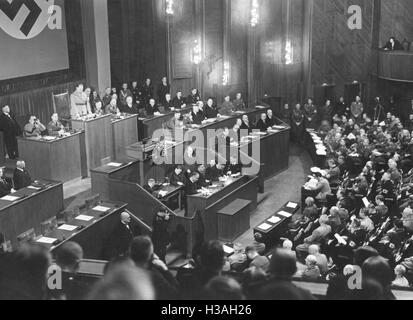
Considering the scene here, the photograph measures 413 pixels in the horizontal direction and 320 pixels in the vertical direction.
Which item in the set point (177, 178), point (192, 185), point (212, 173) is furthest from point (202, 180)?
point (212, 173)

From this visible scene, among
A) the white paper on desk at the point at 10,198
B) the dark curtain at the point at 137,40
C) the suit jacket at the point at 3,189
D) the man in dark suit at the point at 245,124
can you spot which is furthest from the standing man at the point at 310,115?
the white paper on desk at the point at 10,198

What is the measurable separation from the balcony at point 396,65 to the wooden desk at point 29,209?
1271cm

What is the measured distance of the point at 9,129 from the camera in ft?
44.3

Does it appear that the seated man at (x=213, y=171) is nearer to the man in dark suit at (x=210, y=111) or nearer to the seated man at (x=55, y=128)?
the seated man at (x=55, y=128)

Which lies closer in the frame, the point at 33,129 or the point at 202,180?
the point at 202,180

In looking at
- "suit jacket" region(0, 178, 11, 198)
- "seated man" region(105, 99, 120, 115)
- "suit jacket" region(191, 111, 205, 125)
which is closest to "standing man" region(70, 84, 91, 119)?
"seated man" region(105, 99, 120, 115)

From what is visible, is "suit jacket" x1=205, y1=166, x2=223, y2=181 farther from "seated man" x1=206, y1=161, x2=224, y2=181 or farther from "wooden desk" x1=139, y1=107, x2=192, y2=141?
"wooden desk" x1=139, y1=107, x2=192, y2=141

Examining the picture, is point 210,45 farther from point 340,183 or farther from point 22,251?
point 22,251

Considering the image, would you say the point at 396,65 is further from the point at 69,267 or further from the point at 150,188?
the point at 69,267

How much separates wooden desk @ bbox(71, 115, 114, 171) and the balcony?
33.8 ft

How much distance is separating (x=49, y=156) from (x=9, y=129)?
5.93 feet

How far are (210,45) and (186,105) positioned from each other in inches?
124

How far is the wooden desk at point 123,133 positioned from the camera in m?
14.4

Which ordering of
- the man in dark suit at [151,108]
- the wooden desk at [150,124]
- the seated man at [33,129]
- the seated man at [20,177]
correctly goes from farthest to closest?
1. the man in dark suit at [151,108]
2. the wooden desk at [150,124]
3. the seated man at [33,129]
4. the seated man at [20,177]
